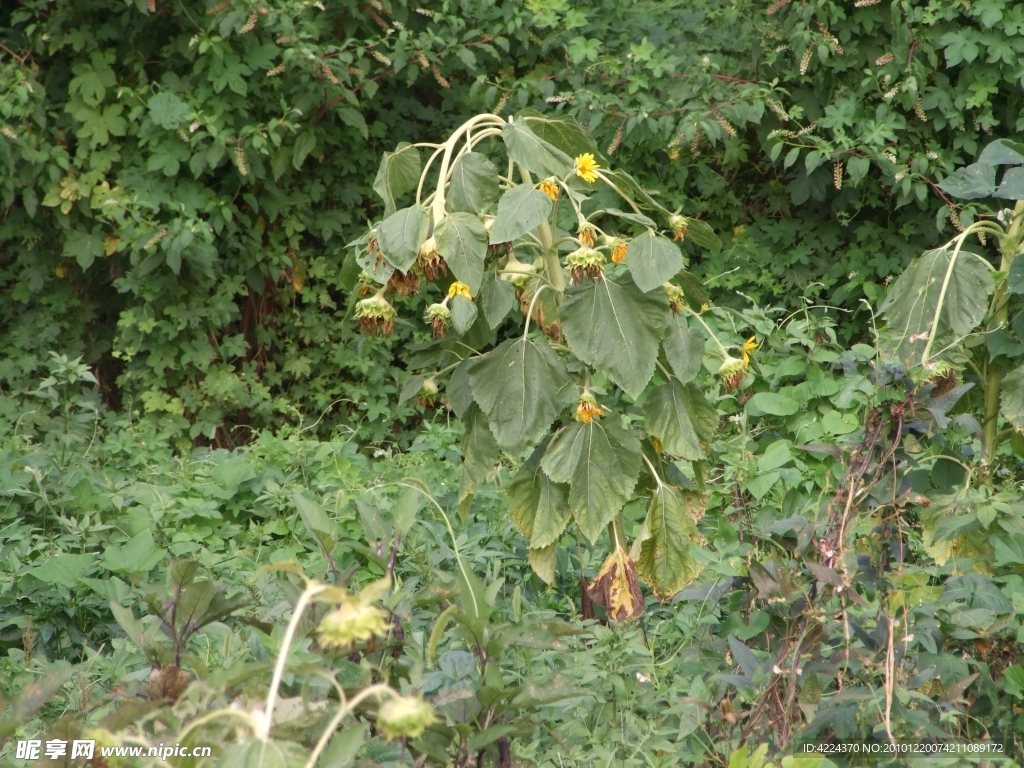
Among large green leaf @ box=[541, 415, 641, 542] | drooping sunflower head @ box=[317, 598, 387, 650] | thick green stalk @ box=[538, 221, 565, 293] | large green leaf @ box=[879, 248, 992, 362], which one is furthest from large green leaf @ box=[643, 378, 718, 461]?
drooping sunflower head @ box=[317, 598, 387, 650]

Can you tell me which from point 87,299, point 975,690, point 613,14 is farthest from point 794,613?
point 87,299

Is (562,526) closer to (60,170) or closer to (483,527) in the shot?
(483,527)

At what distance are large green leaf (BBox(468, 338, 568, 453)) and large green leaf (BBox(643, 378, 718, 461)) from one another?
0.84 feet

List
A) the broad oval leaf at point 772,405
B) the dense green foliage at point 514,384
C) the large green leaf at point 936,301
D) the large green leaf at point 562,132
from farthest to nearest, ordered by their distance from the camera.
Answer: the broad oval leaf at point 772,405 → the large green leaf at point 562,132 → the large green leaf at point 936,301 → the dense green foliage at point 514,384

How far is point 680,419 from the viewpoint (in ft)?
8.32

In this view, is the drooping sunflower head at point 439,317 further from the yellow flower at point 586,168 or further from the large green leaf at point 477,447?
the yellow flower at point 586,168

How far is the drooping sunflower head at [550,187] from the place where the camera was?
2354mm

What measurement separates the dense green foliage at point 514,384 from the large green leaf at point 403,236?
0.01 metres

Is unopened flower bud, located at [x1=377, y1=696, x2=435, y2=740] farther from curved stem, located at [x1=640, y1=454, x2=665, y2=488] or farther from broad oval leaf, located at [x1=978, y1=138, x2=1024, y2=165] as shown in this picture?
broad oval leaf, located at [x1=978, y1=138, x2=1024, y2=165]

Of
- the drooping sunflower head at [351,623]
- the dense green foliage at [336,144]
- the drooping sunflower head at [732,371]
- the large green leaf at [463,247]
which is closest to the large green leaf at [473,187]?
the large green leaf at [463,247]

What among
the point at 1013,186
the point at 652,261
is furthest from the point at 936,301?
the point at 652,261

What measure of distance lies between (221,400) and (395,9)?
2094 mm

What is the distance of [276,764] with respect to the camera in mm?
1130

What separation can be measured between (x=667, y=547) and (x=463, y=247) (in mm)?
916
